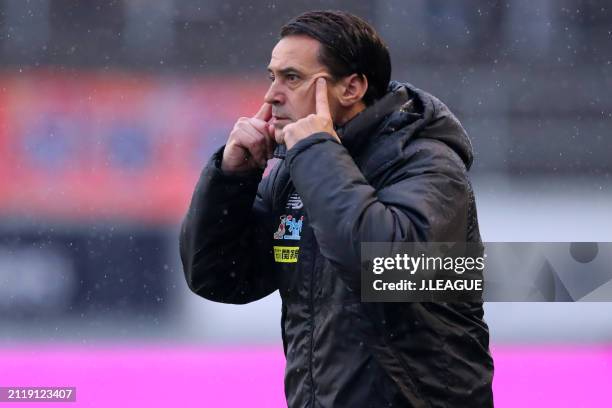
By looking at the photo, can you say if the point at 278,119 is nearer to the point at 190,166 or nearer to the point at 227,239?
the point at 227,239

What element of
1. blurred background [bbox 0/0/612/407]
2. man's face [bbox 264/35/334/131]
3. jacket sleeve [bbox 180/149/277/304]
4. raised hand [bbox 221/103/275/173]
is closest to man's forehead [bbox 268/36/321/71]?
man's face [bbox 264/35/334/131]

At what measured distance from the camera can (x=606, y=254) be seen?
11.9 feet

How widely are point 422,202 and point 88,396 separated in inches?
102

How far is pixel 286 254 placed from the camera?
5.14 feet

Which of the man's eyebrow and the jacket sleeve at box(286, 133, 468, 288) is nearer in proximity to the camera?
the jacket sleeve at box(286, 133, 468, 288)

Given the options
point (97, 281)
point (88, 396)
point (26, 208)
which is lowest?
point (88, 396)

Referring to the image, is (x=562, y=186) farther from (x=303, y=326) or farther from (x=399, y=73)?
(x=303, y=326)

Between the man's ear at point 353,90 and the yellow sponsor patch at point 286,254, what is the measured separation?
A: 275mm

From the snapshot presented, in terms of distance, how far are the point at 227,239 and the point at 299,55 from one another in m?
0.37

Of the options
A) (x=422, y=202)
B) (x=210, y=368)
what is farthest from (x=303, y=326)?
(x=210, y=368)

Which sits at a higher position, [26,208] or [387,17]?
[387,17]

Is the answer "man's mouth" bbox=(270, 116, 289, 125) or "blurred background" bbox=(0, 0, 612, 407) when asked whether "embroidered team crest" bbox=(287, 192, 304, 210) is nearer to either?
"man's mouth" bbox=(270, 116, 289, 125)

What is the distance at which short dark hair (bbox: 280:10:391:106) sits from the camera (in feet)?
5.08

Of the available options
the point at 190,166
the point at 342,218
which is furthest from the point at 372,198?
the point at 190,166
